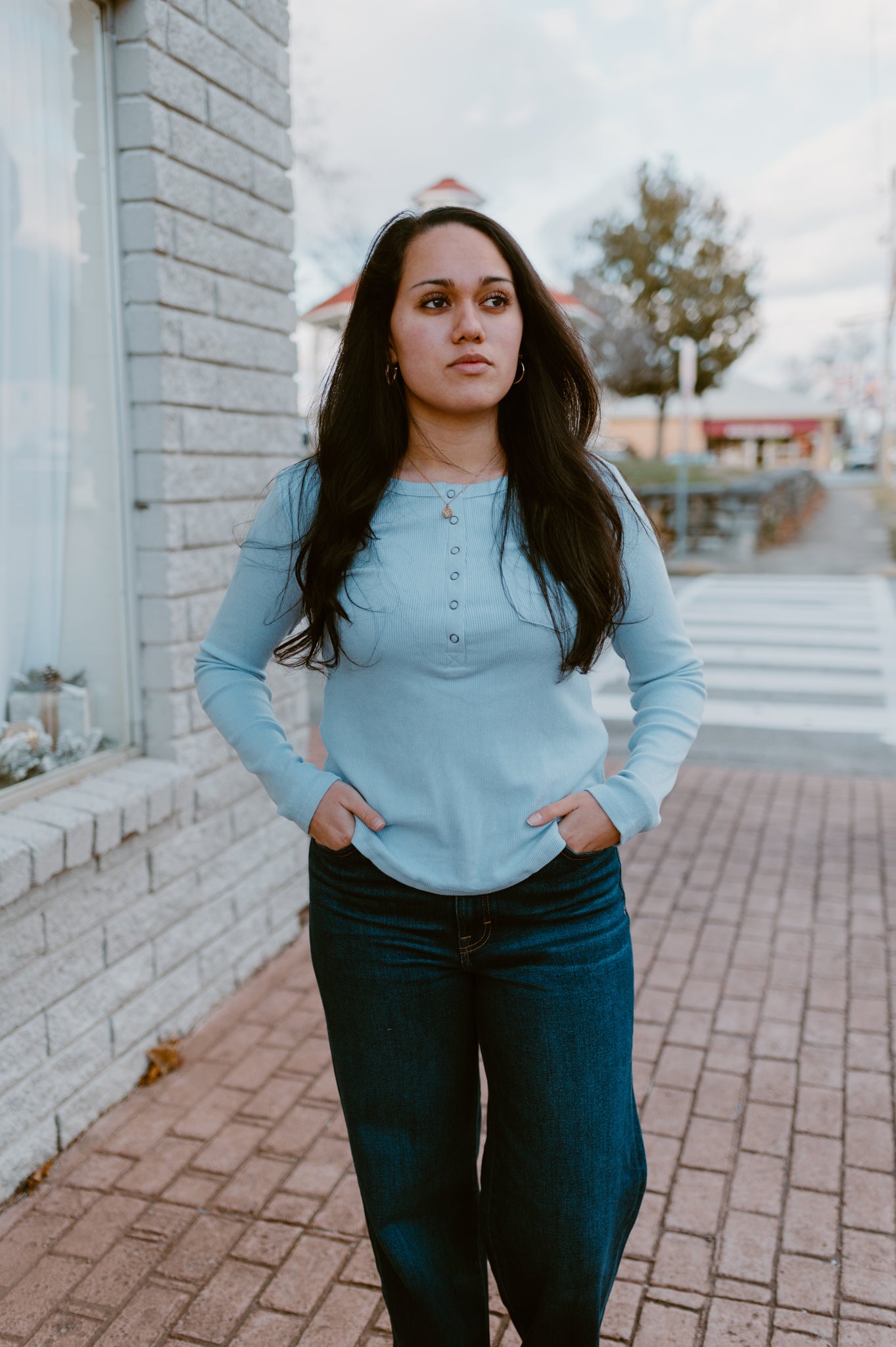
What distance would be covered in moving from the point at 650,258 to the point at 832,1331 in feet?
96.9

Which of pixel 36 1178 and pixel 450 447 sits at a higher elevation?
pixel 450 447

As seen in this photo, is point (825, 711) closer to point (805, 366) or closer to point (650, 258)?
point (650, 258)

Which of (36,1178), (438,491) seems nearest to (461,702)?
(438,491)

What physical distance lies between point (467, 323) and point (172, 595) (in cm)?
186

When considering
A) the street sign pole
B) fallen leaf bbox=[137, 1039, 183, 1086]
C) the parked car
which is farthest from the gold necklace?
the parked car

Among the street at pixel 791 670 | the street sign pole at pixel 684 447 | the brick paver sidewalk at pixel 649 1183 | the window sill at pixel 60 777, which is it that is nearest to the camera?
the brick paver sidewalk at pixel 649 1183

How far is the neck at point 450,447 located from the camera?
1.83 m

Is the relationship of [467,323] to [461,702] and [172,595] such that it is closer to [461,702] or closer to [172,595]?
[461,702]

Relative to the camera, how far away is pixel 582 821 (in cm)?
172

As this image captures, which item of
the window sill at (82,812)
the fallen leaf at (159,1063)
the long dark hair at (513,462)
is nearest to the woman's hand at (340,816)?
the long dark hair at (513,462)

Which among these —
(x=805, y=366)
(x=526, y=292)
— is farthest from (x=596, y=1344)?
(x=805, y=366)

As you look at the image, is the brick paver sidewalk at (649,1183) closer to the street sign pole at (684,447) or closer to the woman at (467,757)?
the woman at (467,757)

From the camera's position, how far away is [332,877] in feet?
5.87

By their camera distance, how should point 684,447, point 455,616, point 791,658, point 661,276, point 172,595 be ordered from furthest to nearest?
point 661,276
point 684,447
point 791,658
point 172,595
point 455,616
